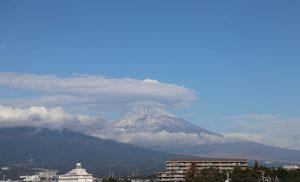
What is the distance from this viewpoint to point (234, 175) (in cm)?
8681

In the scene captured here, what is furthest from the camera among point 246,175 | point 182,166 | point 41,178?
point 41,178

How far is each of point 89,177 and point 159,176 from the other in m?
34.0

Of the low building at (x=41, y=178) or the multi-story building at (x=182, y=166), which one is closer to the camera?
the multi-story building at (x=182, y=166)

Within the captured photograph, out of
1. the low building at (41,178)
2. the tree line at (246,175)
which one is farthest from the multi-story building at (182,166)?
the low building at (41,178)

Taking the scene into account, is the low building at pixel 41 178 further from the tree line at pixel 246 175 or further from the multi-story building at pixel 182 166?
the tree line at pixel 246 175

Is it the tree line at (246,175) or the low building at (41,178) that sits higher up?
the tree line at (246,175)

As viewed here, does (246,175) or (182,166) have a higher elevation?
(182,166)

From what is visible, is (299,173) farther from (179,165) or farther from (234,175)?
(179,165)

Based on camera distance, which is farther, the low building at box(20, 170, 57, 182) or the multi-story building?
the low building at box(20, 170, 57, 182)

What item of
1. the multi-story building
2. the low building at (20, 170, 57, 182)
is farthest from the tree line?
the low building at (20, 170, 57, 182)

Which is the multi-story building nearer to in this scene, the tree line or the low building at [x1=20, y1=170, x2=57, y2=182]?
the tree line

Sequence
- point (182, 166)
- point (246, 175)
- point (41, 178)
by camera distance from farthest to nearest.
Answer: point (41, 178)
point (182, 166)
point (246, 175)

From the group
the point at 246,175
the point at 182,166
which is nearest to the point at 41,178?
the point at 182,166

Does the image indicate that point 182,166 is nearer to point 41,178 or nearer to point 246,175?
point 246,175
